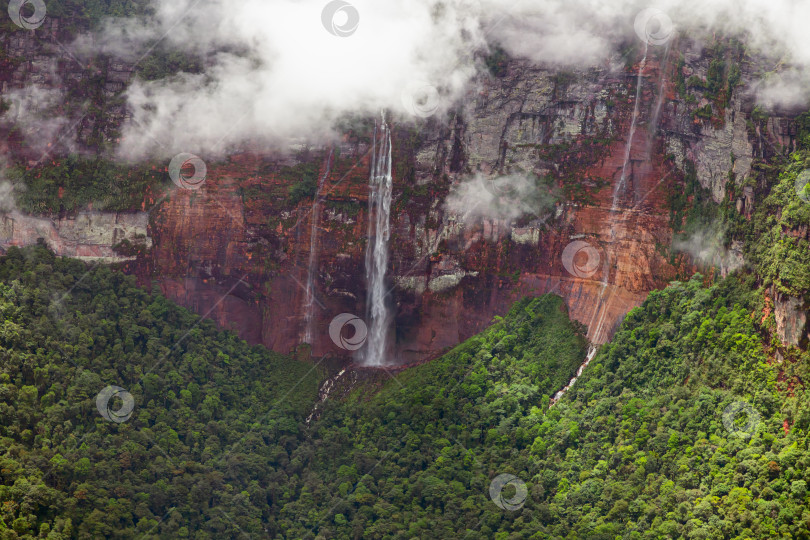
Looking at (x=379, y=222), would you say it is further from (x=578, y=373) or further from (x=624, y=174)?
(x=578, y=373)

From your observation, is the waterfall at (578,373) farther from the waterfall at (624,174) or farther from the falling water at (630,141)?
the falling water at (630,141)

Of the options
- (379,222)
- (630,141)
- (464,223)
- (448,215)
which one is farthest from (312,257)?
(630,141)

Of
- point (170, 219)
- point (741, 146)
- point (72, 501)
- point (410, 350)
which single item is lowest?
point (72, 501)

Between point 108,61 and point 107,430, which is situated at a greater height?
point 108,61

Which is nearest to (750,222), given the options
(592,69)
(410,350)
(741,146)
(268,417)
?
(741,146)

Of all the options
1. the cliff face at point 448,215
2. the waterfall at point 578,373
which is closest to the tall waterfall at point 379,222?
the cliff face at point 448,215

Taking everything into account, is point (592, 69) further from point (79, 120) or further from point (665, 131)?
point (79, 120)

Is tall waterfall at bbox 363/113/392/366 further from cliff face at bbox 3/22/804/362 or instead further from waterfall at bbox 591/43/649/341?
waterfall at bbox 591/43/649/341
